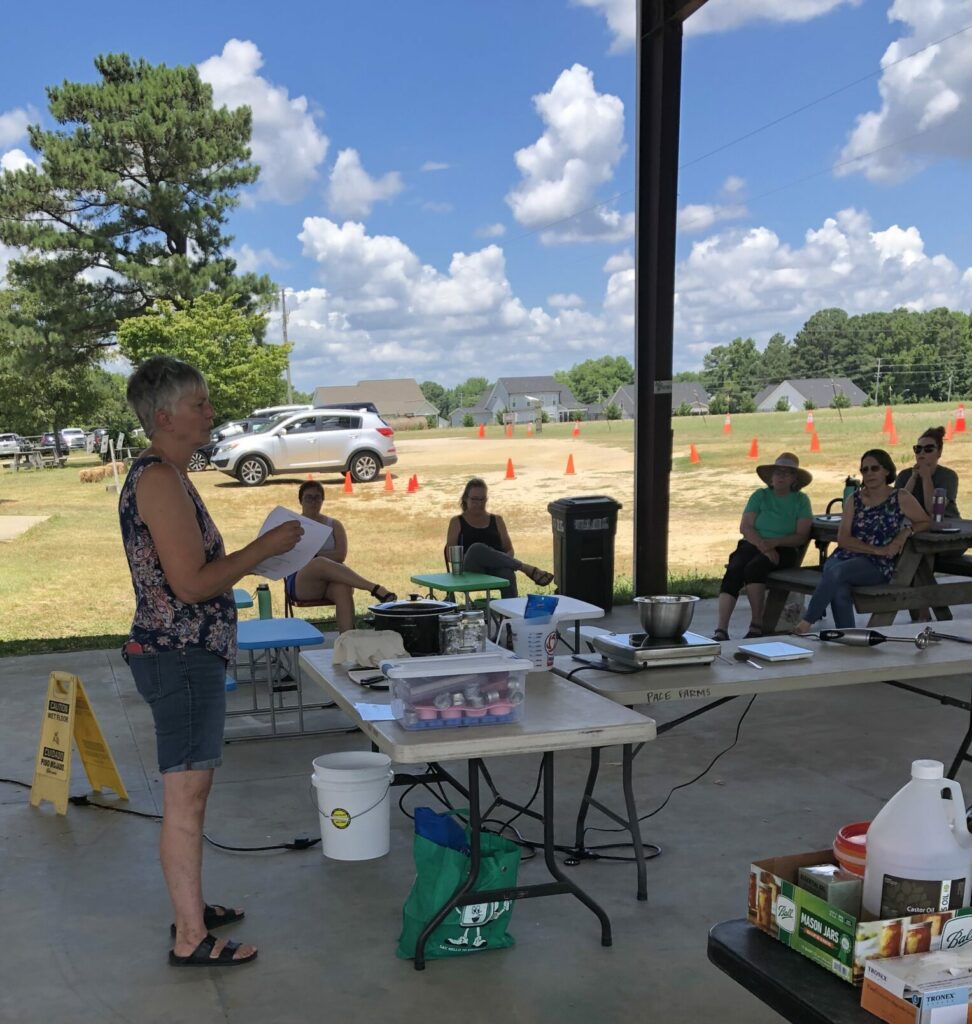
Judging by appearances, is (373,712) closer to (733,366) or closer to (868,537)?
(868,537)

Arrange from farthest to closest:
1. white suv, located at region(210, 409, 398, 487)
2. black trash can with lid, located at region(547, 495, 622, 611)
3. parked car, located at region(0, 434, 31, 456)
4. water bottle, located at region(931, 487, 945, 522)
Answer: parked car, located at region(0, 434, 31, 456) → white suv, located at region(210, 409, 398, 487) → black trash can with lid, located at region(547, 495, 622, 611) → water bottle, located at region(931, 487, 945, 522)

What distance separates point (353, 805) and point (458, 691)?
895mm

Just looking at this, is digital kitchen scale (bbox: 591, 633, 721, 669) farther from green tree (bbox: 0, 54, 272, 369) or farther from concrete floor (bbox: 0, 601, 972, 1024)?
green tree (bbox: 0, 54, 272, 369)

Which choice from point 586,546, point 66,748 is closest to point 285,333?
point 586,546

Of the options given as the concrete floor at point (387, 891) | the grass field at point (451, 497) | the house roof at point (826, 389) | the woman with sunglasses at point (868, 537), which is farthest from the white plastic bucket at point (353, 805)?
the house roof at point (826, 389)

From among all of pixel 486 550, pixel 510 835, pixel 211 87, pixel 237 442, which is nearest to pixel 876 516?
pixel 486 550

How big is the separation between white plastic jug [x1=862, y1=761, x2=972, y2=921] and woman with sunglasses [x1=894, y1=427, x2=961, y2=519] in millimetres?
5349

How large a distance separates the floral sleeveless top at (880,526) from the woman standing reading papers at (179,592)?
397cm

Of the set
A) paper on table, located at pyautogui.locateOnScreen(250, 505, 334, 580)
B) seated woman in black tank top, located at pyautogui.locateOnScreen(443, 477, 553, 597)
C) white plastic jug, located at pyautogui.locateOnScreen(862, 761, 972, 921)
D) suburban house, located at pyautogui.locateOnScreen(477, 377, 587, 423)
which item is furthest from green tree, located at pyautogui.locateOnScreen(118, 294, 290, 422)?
white plastic jug, located at pyautogui.locateOnScreen(862, 761, 972, 921)

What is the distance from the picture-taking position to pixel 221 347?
A: 14195 millimetres

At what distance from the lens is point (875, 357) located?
49.6ft

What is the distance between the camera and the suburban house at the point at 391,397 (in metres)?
15.4

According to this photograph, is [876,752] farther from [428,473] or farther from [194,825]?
[428,473]

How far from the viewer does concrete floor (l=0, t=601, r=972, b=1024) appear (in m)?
2.57
